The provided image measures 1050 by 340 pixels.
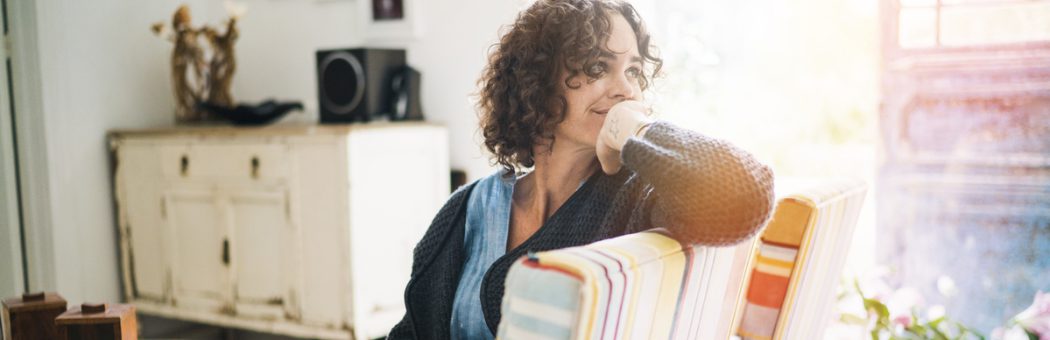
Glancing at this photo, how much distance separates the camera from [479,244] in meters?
1.22

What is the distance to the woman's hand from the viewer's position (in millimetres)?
921

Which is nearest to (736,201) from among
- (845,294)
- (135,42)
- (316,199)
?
(845,294)

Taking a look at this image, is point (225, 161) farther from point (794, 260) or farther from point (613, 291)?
point (613, 291)

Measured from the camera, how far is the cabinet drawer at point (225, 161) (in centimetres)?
238

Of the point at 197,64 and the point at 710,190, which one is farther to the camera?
the point at 197,64

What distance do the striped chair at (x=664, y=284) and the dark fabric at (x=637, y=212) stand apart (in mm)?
44

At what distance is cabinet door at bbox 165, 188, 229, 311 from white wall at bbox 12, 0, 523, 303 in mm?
360

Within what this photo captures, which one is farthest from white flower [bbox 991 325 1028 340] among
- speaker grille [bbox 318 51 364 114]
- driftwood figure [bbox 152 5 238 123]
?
driftwood figure [bbox 152 5 238 123]

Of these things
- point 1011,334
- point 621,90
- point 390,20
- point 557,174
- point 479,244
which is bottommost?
point 1011,334

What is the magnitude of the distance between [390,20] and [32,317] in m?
1.59

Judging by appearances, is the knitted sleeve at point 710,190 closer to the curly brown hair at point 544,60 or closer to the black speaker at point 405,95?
the curly brown hair at point 544,60

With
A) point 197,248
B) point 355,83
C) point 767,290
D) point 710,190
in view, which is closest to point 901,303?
point 767,290

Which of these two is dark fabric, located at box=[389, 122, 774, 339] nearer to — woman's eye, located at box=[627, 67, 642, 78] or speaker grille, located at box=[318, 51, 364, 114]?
woman's eye, located at box=[627, 67, 642, 78]

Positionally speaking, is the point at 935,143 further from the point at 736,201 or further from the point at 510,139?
the point at 736,201
